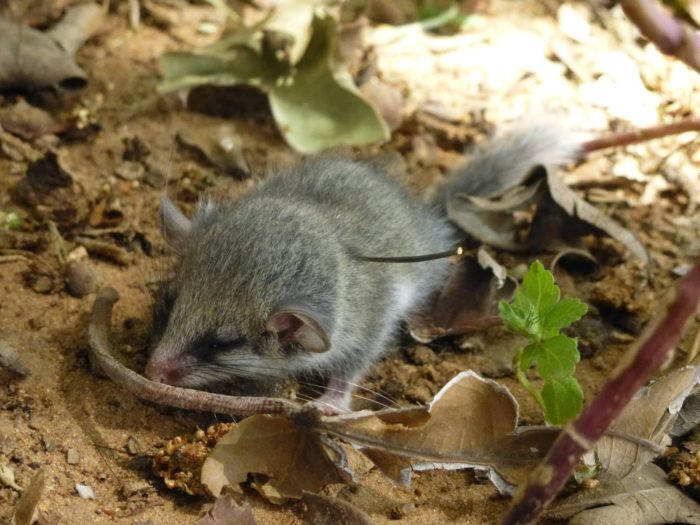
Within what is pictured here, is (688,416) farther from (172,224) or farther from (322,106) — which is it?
(322,106)

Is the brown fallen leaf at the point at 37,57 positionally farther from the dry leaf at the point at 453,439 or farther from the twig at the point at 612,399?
the twig at the point at 612,399

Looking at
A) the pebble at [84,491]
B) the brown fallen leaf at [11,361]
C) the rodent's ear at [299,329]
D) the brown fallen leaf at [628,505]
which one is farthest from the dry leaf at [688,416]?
the brown fallen leaf at [11,361]

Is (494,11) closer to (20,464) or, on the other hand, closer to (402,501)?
(402,501)

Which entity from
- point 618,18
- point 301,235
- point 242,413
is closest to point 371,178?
point 301,235

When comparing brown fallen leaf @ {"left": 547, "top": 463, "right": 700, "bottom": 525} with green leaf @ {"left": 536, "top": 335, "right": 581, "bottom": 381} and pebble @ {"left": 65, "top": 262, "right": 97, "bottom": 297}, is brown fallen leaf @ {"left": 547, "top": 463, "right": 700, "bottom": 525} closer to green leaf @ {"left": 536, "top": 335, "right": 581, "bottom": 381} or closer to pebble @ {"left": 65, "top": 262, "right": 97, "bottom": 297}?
green leaf @ {"left": 536, "top": 335, "right": 581, "bottom": 381}

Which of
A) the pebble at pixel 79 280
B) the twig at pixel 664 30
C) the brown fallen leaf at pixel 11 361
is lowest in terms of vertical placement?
the pebble at pixel 79 280

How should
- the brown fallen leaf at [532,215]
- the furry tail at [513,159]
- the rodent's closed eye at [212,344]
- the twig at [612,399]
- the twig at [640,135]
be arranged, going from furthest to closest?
the furry tail at [513,159] → the brown fallen leaf at [532,215] → the twig at [640,135] → the rodent's closed eye at [212,344] → the twig at [612,399]
